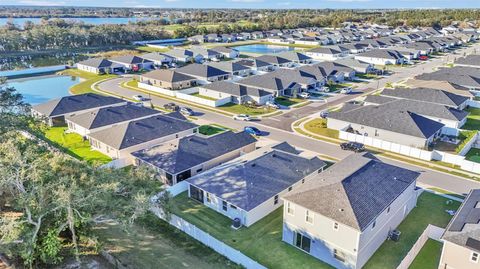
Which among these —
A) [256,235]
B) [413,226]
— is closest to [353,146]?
[413,226]

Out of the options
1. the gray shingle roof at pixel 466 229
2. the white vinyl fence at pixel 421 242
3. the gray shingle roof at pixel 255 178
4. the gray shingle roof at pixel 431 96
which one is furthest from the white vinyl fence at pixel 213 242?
the gray shingle roof at pixel 431 96

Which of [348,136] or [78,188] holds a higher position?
[78,188]

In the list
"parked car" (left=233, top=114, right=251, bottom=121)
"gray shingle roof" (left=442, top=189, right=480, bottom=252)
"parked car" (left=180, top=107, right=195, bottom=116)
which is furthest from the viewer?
"parked car" (left=180, top=107, right=195, bottom=116)

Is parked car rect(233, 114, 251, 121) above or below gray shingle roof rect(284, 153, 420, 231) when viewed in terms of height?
below

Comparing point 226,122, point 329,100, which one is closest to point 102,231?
point 226,122

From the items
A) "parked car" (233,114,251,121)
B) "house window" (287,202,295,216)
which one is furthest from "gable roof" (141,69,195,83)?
"house window" (287,202,295,216)

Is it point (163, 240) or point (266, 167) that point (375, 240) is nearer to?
point (266, 167)

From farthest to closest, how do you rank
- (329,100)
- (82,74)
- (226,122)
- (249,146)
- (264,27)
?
(264,27), (82,74), (329,100), (226,122), (249,146)

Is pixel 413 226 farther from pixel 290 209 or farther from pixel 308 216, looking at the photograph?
pixel 290 209

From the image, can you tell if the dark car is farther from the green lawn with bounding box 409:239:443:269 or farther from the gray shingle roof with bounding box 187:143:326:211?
the green lawn with bounding box 409:239:443:269
